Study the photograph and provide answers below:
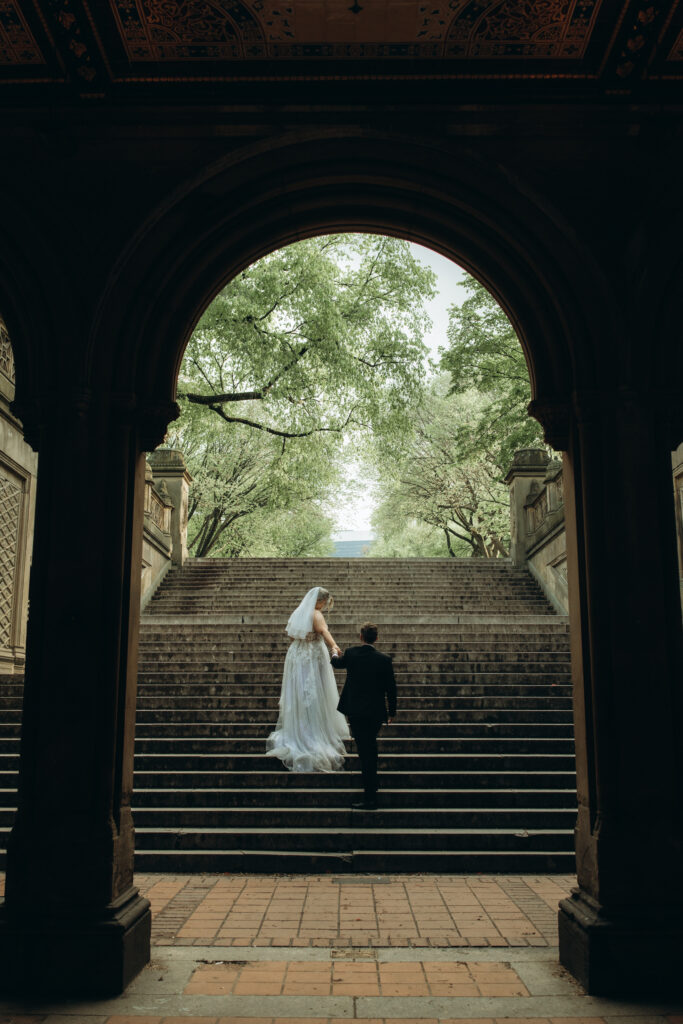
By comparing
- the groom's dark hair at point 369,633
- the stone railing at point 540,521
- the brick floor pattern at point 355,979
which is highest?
the stone railing at point 540,521

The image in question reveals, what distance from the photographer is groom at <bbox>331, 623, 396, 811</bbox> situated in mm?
6855

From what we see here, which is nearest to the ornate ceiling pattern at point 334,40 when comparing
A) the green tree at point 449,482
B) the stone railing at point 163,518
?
the stone railing at point 163,518

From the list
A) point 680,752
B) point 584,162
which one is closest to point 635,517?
point 680,752

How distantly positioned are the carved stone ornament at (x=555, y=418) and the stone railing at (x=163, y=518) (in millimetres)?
10360

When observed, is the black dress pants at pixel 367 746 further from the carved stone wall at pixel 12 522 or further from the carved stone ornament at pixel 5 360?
the carved stone ornament at pixel 5 360

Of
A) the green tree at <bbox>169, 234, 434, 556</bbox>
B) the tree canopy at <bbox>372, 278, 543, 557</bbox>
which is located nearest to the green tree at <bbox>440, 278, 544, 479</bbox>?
the tree canopy at <bbox>372, 278, 543, 557</bbox>

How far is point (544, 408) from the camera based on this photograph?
4.55 meters

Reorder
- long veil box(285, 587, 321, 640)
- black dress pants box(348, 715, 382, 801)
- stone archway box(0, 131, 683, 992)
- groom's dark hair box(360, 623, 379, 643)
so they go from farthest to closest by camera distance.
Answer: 1. long veil box(285, 587, 321, 640)
2. groom's dark hair box(360, 623, 379, 643)
3. black dress pants box(348, 715, 382, 801)
4. stone archway box(0, 131, 683, 992)

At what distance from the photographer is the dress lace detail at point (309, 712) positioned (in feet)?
25.1

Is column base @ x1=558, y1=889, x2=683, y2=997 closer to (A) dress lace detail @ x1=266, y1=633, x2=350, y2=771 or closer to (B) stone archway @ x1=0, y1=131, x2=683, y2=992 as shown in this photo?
(B) stone archway @ x1=0, y1=131, x2=683, y2=992

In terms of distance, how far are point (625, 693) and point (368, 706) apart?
310 cm

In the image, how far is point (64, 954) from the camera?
3.83 meters

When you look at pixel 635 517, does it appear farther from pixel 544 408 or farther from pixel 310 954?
pixel 310 954

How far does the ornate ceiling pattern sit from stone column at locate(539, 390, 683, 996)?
183 cm
